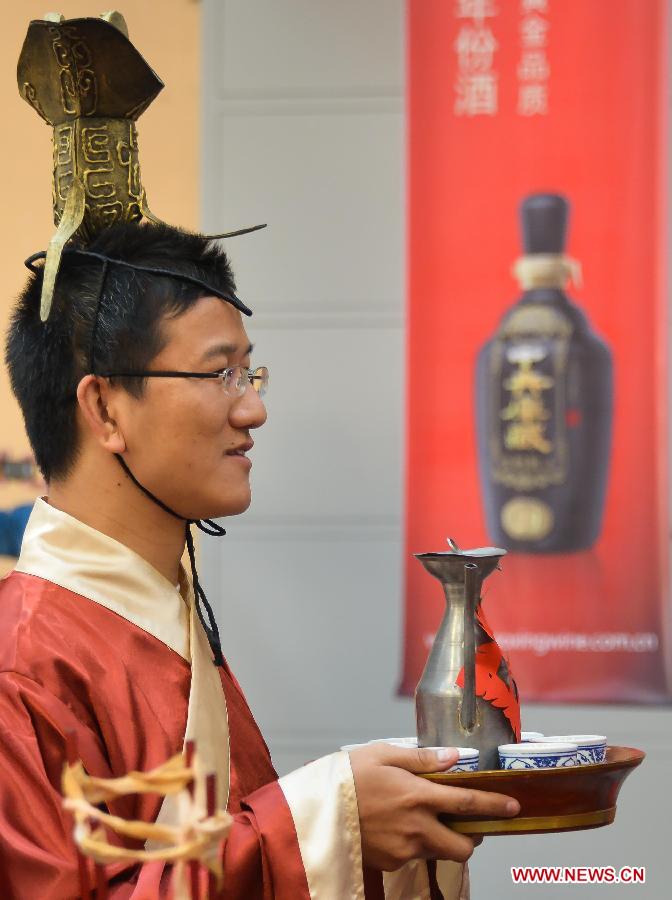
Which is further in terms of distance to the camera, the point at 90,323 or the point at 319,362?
the point at 319,362

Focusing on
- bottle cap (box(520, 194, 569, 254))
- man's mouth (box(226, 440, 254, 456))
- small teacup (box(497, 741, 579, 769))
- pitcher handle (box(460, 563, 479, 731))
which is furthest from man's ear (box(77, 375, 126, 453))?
bottle cap (box(520, 194, 569, 254))

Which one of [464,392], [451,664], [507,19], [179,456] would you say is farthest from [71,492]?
[507,19]

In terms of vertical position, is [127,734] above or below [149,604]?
below

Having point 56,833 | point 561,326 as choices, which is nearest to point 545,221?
point 561,326

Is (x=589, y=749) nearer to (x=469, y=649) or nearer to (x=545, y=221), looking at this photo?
(x=469, y=649)

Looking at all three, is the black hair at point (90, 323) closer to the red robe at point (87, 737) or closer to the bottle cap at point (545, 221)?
the red robe at point (87, 737)

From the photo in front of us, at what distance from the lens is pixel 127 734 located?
4.36ft

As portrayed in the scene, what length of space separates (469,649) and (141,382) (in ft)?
1.43

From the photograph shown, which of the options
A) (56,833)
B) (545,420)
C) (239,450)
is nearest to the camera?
(56,833)

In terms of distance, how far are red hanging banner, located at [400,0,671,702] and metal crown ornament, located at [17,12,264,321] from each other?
1591mm

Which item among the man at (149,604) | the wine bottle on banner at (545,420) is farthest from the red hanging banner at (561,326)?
the man at (149,604)

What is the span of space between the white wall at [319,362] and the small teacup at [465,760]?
1796 mm

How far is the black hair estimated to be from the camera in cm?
142

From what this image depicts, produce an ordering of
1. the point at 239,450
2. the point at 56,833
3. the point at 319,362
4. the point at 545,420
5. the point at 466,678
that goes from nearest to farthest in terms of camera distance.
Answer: the point at 56,833 < the point at 466,678 < the point at 239,450 < the point at 545,420 < the point at 319,362
